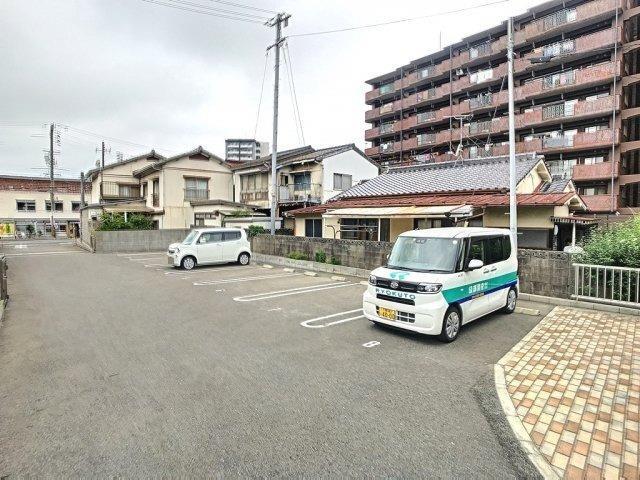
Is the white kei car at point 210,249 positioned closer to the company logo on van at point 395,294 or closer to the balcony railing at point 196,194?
the company logo on van at point 395,294

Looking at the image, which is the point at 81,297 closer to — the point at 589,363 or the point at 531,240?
the point at 589,363

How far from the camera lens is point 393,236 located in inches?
663

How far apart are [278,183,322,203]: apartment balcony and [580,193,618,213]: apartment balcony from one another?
1856 cm

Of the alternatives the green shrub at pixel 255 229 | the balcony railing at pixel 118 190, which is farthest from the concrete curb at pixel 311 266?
the balcony railing at pixel 118 190

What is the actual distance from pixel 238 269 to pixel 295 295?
6041mm

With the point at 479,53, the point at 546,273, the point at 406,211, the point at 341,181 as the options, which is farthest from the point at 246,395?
the point at 479,53

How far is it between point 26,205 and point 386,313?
2282 inches

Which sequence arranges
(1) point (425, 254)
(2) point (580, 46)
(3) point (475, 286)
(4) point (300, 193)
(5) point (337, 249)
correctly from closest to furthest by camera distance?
→ 1. (3) point (475, 286)
2. (1) point (425, 254)
3. (5) point (337, 249)
4. (2) point (580, 46)
5. (4) point (300, 193)

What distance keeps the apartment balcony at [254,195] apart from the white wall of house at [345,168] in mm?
5353

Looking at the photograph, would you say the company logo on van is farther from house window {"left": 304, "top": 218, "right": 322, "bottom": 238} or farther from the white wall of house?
the white wall of house

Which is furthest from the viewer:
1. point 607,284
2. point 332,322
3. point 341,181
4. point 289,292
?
point 341,181

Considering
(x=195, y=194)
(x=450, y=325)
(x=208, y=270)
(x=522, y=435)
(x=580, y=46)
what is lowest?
(x=522, y=435)

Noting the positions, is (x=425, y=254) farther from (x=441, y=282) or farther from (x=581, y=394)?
(x=581, y=394)

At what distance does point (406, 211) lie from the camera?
13.8 metres
